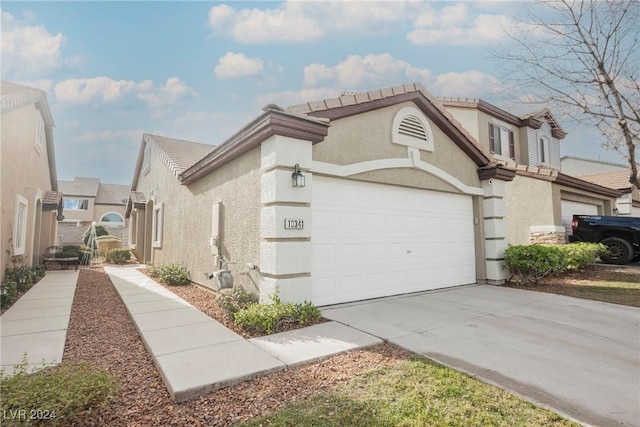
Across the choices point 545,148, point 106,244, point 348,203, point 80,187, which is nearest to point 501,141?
point 545,148

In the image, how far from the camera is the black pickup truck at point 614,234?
11.2m

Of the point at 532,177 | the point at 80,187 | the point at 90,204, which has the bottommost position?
the point at 532,177

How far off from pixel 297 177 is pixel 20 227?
959 centimetres

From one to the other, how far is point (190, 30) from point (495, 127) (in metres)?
15.3

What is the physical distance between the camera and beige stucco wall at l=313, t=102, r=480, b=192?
6324 millimetres

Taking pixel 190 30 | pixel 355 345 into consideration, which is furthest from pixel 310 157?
pixel 190 30

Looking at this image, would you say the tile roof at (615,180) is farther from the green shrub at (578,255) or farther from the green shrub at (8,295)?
the green shrub at (8,295)

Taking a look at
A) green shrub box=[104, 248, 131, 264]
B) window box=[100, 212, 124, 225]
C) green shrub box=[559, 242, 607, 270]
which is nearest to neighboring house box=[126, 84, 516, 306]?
green shrub box=[559, 242, 607, 270]

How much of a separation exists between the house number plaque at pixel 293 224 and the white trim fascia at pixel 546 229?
11180 mm

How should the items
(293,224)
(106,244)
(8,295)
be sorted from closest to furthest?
(293,224)
(8,295)
(106,244)

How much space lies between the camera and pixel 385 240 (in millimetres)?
7180

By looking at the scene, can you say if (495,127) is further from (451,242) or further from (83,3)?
(83,3)

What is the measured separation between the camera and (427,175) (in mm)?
7949

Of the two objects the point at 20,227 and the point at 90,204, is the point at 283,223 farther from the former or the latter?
the point at 90,204
